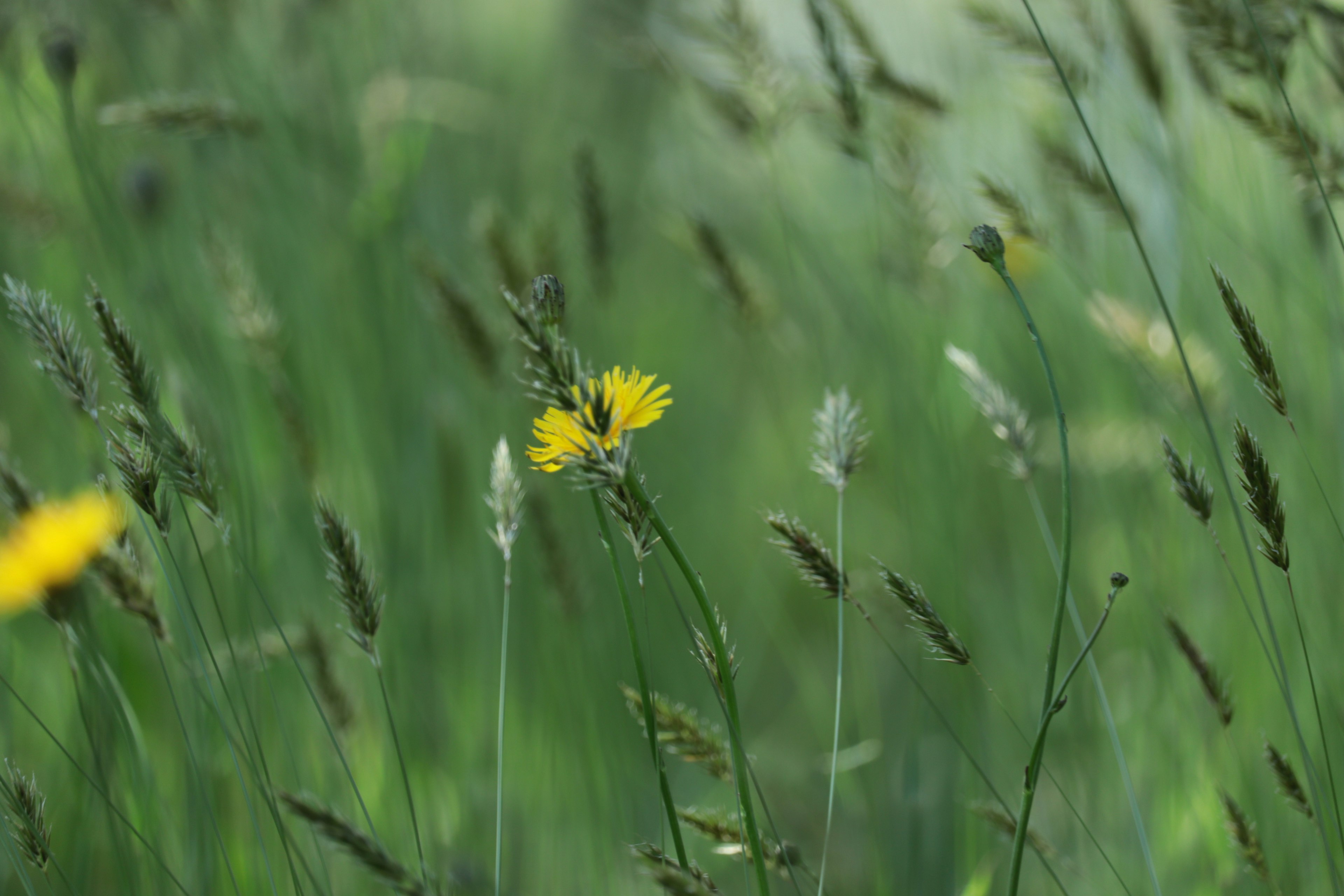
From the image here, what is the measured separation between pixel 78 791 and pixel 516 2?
2885 millimetres

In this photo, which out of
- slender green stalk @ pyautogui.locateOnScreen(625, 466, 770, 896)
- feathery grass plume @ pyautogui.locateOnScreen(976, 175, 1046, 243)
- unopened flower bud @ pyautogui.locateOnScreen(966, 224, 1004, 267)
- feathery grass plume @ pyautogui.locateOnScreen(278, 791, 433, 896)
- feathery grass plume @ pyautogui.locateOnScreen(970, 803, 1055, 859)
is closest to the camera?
feathery grass plume @ pyautogui.locateOnScreen(278, 791, 433, 896)

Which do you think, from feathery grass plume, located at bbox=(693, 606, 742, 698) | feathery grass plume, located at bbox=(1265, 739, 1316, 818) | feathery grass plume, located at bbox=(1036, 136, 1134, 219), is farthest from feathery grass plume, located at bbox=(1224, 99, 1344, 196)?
feathery grass plume, located at bbox=(693, 606, 742, 698)

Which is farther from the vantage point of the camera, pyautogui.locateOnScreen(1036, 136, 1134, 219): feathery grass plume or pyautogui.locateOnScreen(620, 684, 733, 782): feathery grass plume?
pyautogui.locateOnScreen(1036, 136, 1134, 219): feathery grass plume

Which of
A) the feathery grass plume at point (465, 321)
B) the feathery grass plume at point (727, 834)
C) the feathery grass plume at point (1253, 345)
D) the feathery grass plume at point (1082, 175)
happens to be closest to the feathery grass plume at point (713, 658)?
the feathery grass plume at point (727, 834)

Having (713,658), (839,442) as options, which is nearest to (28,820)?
(713,658)

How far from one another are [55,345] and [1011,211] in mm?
1042

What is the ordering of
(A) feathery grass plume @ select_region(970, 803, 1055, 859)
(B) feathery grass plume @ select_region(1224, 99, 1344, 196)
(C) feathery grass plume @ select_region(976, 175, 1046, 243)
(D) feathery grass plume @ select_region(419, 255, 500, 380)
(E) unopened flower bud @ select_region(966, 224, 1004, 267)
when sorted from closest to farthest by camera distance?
(E) unopened flower bud @ select_region(966, 224, 1004, 267)
(A) feathery grass plume @ select_region(970, 803, 1055, 859)
(B) feathery grass plume @ select_region(1224, 99, 1344, 196)
(C) feathery grass plume @ select_region(976, 175, 1046, 243)
(D) feathery grass plume @ select_region(419, 255, 500, 380)

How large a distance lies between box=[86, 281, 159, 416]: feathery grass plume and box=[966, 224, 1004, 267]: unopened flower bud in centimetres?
72

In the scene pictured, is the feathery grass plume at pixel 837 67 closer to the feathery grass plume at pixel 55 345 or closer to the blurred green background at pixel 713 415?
the blurred green background at pixel 713 415

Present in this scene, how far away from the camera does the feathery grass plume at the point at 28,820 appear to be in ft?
2.44

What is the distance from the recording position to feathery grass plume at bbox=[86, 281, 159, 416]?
79 cm

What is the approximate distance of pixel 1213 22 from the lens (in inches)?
43.7

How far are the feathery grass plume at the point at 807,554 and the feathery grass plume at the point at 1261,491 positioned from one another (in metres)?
0.32

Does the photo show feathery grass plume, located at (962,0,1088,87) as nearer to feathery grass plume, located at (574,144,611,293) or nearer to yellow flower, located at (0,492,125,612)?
feathery grass plume, located at (574,144,611,293)
